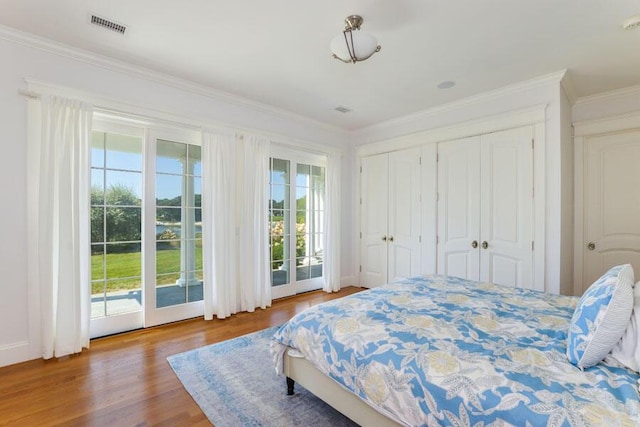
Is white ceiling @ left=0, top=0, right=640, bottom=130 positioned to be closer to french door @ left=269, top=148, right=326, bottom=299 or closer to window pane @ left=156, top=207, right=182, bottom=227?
french door @ left=269, top=148, right=326, bottom=299

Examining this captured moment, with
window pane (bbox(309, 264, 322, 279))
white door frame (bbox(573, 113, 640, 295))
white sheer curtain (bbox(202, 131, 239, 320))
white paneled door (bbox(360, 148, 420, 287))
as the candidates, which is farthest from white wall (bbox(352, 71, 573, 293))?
white sheer curtain (bbox(202, 131, 239, 320))

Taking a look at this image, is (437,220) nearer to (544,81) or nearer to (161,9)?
(544,81)

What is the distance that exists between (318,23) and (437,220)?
2.85 metres

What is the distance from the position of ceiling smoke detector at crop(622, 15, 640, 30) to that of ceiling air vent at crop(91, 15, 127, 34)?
12.3 feet

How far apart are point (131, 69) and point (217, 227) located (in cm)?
178

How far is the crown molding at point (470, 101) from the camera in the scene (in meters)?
3.04

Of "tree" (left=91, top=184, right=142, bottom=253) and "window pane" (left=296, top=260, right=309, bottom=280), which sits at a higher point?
"tree" (left=91, top=184, right=142, bottom=253)

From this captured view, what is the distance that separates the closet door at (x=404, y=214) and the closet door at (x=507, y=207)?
887mm

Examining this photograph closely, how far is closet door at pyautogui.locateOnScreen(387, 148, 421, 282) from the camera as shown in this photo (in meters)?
4.27

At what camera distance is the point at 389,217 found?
15.2 feet

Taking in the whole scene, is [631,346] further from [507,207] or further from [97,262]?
[97,262]

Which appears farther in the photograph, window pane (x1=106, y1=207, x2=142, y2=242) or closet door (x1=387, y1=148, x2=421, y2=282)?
closet door (x1=387, y1=148, x2=421, y2=282)

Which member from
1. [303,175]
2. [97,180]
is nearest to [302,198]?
[303,175]

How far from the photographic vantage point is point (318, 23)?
2.24m
